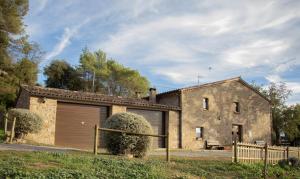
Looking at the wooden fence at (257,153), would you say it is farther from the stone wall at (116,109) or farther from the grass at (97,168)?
the stone wall at (116,109)

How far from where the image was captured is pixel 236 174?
57.6 feet

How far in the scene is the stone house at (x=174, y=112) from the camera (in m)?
27.5

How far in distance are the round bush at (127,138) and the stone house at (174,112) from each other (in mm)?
4224

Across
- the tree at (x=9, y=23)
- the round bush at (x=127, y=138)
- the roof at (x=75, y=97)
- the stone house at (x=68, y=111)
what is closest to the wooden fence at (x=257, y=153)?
the round bush at (x=127, y=138)

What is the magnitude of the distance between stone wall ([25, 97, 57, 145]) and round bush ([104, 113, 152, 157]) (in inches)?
405

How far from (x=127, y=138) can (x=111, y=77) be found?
1701 inches

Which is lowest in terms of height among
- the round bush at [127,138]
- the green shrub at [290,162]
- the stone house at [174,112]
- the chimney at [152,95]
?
the green shrub at [290,162]

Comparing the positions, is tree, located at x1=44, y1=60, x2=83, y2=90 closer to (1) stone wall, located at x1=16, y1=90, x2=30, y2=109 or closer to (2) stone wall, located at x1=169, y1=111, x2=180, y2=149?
(1) stone wall, located at x1=16, y1=90, x2=30, y2=109

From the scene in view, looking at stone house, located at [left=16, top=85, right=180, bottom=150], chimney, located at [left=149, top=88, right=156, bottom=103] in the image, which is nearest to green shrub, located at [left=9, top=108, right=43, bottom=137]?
stone house, located at [left=16, top=85, right=180, bottom=150]

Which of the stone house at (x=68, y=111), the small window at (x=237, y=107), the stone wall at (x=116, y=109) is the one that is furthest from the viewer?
the small window at (x=237, y=107)

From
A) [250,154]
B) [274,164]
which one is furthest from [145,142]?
[274,164]

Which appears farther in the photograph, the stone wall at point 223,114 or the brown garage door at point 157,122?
the stone wall at point 223,114

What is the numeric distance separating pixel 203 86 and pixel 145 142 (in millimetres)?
20895

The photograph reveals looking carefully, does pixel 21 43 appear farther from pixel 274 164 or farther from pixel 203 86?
pixel 274 164
